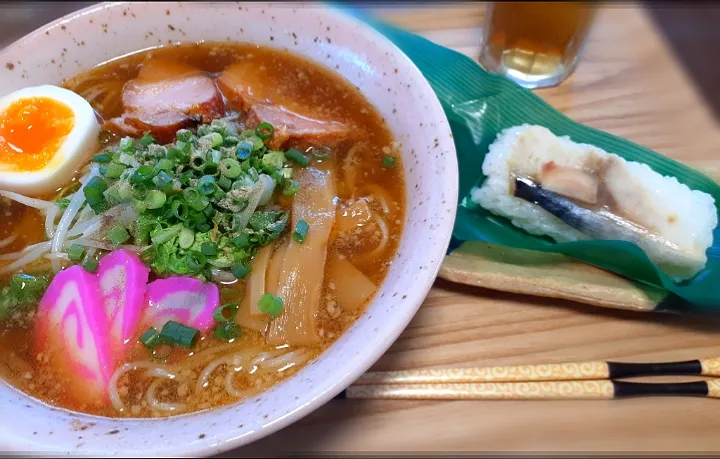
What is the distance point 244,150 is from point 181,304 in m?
0.49

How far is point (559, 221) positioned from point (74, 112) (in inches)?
67.3

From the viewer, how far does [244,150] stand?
5.06 feet

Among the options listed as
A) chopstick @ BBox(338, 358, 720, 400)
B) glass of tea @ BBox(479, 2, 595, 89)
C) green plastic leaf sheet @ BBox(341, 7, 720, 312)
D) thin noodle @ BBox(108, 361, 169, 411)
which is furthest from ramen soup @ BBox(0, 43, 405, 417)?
glass of tea @ BBox(479, 2, 595, 89)

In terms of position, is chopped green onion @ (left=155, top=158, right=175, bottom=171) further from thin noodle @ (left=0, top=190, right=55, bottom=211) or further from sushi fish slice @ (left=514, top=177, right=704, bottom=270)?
sushi fish slice @ (left=514, top=177, right=704, bottom=270)

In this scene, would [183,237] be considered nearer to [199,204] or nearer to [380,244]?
[199,204]

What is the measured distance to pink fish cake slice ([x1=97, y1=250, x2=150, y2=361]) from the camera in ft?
4.33

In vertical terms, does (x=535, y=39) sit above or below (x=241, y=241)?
above

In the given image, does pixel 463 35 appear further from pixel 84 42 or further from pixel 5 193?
pixel 5 193

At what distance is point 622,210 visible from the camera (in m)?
1.80

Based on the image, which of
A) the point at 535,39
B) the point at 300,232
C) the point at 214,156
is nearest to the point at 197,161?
the point at 214,156

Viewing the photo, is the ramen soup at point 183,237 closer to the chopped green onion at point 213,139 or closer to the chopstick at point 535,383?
the chopped green onion at point 213,139

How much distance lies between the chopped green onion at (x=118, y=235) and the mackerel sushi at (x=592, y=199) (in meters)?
1.22

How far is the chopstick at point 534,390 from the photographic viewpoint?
1.50 m

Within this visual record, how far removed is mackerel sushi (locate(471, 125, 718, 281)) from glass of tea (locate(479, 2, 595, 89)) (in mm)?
522
